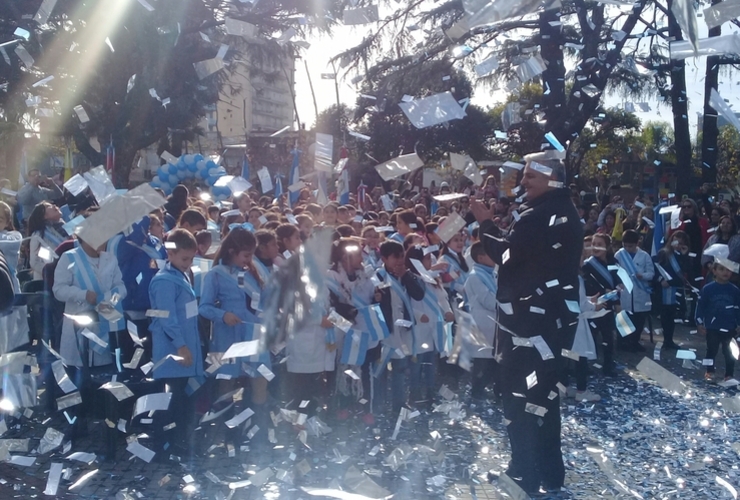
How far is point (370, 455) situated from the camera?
19.5 ft

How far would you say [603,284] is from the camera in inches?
351

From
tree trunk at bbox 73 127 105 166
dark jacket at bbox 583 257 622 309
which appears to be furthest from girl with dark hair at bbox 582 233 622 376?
tree trunk at bbox 73 127 105 166

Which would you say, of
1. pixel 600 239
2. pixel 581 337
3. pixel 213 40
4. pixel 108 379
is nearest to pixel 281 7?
pixel 213 40

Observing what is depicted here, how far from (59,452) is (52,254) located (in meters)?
1.95

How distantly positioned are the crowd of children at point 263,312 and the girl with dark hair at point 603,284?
2 cm

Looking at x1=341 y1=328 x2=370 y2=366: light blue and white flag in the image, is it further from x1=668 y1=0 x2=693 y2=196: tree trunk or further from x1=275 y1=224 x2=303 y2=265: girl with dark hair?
x1=668 y1=0 x2=693 y2=196: tree trunk

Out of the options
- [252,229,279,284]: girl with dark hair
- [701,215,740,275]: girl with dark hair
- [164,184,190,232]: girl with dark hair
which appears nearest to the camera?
[252,229,279,284]: girl with dark hair

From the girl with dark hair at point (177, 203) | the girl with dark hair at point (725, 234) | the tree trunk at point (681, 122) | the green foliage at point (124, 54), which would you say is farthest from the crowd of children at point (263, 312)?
the green foliage at point (124, 54)

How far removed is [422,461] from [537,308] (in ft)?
4.97

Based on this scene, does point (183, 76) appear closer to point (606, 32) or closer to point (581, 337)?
point (606, 32)

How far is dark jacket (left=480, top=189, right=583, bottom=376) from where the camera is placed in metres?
4.99

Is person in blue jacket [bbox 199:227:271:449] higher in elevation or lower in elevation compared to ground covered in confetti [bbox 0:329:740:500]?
higher

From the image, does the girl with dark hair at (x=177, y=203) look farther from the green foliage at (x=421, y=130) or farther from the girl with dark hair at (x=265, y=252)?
the girl with dark hair at (x=265, y=252)

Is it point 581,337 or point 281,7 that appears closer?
point 581,337
